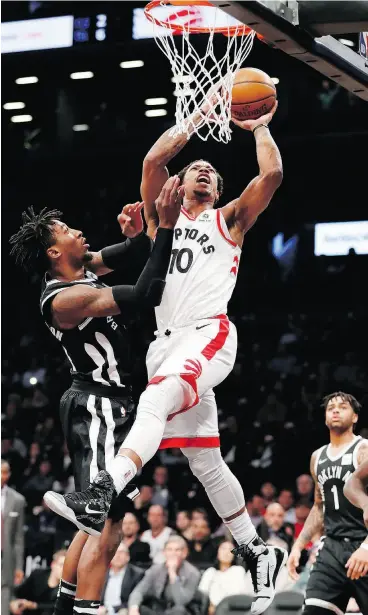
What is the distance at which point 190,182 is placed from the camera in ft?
21.3

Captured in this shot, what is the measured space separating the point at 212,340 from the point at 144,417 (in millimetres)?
693

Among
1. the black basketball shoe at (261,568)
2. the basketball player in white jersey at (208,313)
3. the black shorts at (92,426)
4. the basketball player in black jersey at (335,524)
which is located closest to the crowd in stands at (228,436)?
the basketball player in black jersey at (335,524)

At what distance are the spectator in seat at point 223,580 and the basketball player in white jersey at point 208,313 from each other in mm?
3929

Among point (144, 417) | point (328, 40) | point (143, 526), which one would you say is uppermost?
point (328, 40)

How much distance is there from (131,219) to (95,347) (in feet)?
2.40

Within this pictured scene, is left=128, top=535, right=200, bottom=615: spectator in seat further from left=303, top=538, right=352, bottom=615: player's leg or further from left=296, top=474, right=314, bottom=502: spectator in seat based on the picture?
left=296, top=474, right=314, bottom=502: spectator in seat

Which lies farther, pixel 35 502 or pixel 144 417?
pixel 35 502

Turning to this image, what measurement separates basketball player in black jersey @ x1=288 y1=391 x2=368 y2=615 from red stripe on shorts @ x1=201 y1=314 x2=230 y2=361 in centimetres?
238

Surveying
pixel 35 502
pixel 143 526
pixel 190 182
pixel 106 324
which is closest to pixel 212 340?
pixel 106 324

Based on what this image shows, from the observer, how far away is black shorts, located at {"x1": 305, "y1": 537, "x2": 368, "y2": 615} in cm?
820

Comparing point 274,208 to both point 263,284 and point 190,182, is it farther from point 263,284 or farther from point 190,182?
point 190,182

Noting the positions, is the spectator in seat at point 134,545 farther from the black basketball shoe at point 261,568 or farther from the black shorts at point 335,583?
the black basketball shoe at point 261,568

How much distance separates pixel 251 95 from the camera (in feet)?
20.5

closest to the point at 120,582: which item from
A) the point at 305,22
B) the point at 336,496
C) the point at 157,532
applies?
the point at 157,532
